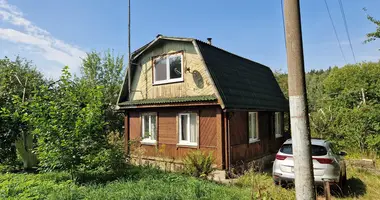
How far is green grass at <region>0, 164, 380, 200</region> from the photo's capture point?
603 cm

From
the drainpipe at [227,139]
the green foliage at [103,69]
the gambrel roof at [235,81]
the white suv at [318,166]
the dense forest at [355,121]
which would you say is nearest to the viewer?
the white suv at [318,166]

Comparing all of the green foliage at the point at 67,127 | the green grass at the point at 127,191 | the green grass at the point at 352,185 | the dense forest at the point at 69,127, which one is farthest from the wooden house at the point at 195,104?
the green grass at the point at 127,191

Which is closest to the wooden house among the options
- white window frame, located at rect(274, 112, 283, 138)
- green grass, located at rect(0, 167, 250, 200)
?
white window frame, located at rect(274, 112, 283, 138)

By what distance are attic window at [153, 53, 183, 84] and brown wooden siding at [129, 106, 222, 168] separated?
1.63 meters

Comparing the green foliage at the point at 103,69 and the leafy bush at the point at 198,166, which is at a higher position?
the green foliage at the point at 103,69

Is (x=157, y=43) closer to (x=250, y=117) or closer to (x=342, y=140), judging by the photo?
(x=250, y=117)

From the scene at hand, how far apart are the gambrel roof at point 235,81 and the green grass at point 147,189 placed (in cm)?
387

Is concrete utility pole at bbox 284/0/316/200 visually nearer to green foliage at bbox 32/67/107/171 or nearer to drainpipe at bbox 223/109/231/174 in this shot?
green foliage at bbox 32/67/107/171

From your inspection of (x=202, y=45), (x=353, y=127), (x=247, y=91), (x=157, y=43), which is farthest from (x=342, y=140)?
Result: (x=157, y=43)

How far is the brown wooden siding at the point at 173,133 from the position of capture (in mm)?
10891

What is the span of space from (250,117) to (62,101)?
897 cm

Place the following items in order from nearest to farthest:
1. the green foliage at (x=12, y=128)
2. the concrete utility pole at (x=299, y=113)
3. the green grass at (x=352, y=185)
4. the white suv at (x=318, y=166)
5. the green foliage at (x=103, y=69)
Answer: the concrete utility pole at (x=299, y=113) < the green grass at (x=352, y=185) < the white suv at (x=318, y=166) < the green foliage at (x=12, y=128) < the green foliage at (x=103, y=69)

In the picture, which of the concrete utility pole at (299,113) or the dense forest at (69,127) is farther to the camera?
the dense forest at (69,127)

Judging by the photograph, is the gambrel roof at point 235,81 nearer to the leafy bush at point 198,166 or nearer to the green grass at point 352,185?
the leafy bush at point 198,166
